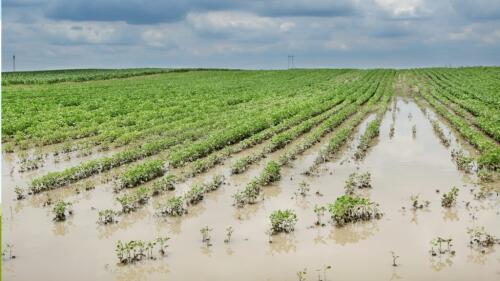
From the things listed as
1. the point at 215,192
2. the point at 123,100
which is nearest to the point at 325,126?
the point at 215,192

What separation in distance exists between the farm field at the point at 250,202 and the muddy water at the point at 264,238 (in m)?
0.04

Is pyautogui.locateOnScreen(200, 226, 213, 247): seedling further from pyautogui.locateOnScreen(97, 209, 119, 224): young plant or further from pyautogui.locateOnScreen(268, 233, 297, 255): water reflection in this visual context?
pyautogui.locateOnScreen(97, 209, 119, 224): young plant

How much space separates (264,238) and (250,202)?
2.39m

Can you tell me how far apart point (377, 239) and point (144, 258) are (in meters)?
4.14

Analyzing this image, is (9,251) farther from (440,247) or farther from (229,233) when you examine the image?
(440,247)

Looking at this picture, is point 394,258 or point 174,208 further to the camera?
point 174,208

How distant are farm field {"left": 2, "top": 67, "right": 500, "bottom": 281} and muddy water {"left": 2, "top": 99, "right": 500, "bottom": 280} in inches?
1.5

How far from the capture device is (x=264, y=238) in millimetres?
10047

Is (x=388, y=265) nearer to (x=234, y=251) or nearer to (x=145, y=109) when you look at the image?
(x=234, y=251)

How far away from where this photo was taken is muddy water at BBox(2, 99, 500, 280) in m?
8.60

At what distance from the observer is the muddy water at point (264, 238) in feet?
28.2

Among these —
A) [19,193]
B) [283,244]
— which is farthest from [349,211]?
[19,193]

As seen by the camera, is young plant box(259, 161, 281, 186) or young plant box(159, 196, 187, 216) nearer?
young plant box(159, 196, 187, 216)

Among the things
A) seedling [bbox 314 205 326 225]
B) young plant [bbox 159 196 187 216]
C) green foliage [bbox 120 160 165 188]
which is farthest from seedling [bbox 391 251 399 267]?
green foliage [bbox 120 160 165 188]
